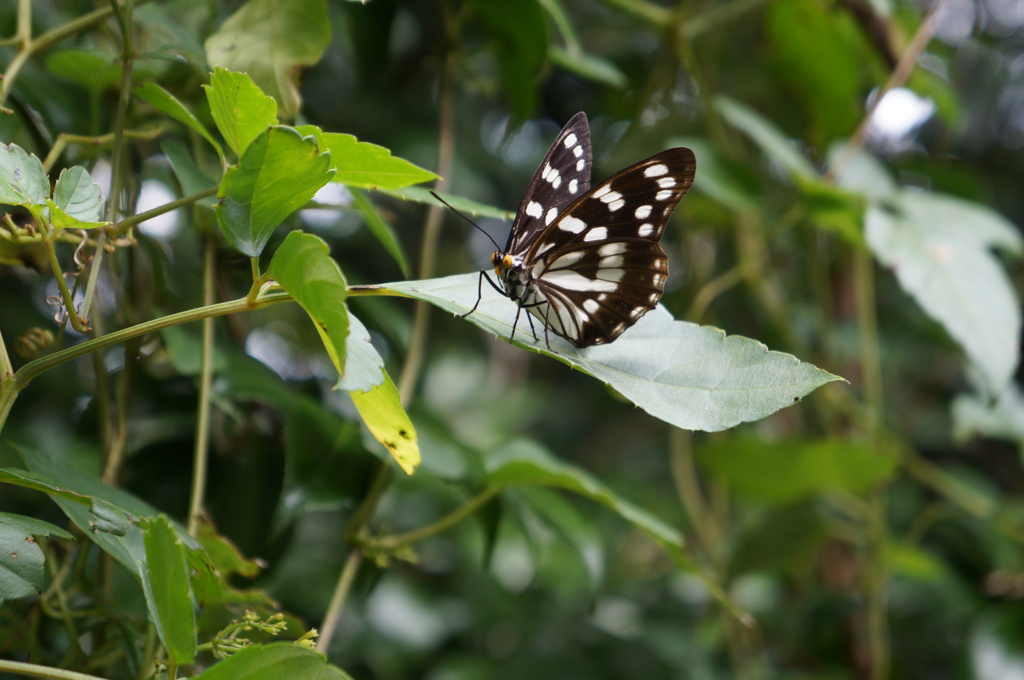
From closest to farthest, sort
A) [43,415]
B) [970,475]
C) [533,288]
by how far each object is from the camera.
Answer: [533,288] < [43,415] < [970,475]

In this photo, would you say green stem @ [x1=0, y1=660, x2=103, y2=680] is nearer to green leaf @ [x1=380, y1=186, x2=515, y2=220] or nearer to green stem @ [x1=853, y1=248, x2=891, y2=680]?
green leaf @ [x1=380, y1=186, x2=515, y2=220]

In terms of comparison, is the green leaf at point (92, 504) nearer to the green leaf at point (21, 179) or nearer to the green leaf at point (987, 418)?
the green leaf at point (21, 179)

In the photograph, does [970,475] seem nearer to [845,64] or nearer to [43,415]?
[845,64]

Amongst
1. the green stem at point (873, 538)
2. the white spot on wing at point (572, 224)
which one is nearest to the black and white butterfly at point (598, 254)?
the white spot on wing at point (572, 224)

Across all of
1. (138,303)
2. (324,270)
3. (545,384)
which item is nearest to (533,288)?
(324,270)

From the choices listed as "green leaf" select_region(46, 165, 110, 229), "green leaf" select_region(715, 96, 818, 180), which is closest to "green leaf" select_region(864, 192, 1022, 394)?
"green leaf" select_region(715, 96, 818, 180)

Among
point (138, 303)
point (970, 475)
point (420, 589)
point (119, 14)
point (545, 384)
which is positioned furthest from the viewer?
point (545, 384)
